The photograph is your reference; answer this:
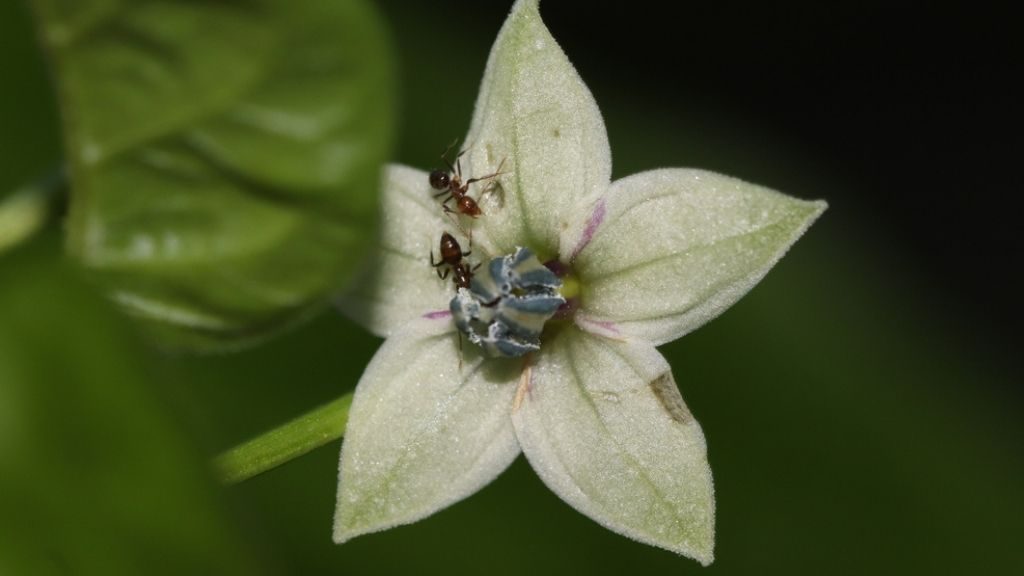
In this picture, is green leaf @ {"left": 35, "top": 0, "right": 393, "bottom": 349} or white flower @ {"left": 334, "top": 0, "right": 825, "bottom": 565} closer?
green leaf @ {"left": 35, "top": 0, "right": 393, "bottom": 349}

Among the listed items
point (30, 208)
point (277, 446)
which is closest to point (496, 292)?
point (277, 446)

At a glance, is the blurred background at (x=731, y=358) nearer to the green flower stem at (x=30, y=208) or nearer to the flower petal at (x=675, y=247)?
the green flower stem at (x=30, y=208)

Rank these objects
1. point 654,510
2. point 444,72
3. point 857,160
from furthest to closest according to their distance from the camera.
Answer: point 857,160
point 444,72
point 654,510

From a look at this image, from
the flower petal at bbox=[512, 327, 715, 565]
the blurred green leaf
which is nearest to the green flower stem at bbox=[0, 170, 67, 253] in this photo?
the blurred green leaf

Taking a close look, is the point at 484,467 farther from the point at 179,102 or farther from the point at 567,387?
the point at 179,102

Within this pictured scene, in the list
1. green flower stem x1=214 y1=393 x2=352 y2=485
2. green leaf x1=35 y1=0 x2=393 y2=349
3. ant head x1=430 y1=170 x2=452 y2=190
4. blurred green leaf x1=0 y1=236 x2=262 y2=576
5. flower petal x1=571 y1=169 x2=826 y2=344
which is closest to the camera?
blurred green leaf x1=0 y1=236 x2=262 y2=576

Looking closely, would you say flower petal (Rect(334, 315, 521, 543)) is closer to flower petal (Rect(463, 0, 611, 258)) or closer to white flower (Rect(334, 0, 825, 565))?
white flower (Rect(334, 0, 825, 565))

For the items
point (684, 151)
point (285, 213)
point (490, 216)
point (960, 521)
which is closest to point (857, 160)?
point (684, 151)
